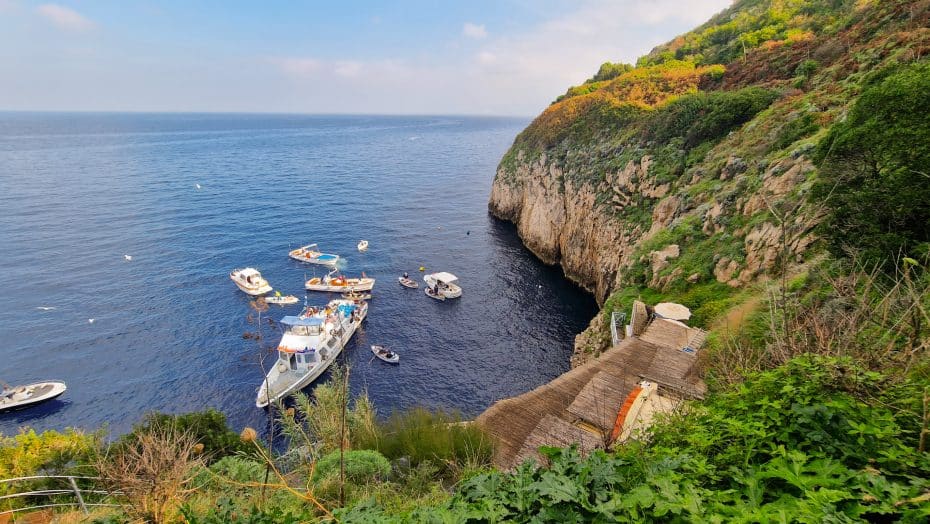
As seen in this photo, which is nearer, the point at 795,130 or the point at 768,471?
the point at 768,471

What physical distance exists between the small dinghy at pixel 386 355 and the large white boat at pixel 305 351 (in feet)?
8.81

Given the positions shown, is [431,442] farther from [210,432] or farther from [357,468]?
[210,432]

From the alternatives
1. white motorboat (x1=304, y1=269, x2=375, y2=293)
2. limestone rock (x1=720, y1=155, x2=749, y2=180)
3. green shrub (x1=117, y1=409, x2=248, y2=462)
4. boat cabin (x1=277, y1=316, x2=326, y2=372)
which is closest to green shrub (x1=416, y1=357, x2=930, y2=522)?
green shrub (x1=117, y1=409, x2=248, y2=462)

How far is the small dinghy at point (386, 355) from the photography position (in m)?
34.1

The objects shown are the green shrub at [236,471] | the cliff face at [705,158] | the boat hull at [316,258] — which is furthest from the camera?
the boat hull at [316,258]

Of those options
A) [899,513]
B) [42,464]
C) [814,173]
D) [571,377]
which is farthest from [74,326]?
[814,173]

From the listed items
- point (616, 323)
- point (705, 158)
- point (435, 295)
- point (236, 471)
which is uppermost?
point (705, 158)

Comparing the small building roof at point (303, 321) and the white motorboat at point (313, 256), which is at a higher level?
the white motorboat at point (313, 256)

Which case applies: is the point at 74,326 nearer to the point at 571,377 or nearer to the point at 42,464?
the point at 42,464

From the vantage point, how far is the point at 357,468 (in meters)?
10.6

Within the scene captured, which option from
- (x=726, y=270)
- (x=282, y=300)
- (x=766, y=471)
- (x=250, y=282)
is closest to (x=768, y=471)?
(x=766, y=471)

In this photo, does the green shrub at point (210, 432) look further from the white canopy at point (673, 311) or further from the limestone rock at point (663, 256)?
the limestone rock at point (663, 256)

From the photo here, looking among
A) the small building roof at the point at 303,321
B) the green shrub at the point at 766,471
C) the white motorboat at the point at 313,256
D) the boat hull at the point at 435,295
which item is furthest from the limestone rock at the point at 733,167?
the white motorboat at the point at 313,256

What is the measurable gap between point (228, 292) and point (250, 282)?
2.51 meters
